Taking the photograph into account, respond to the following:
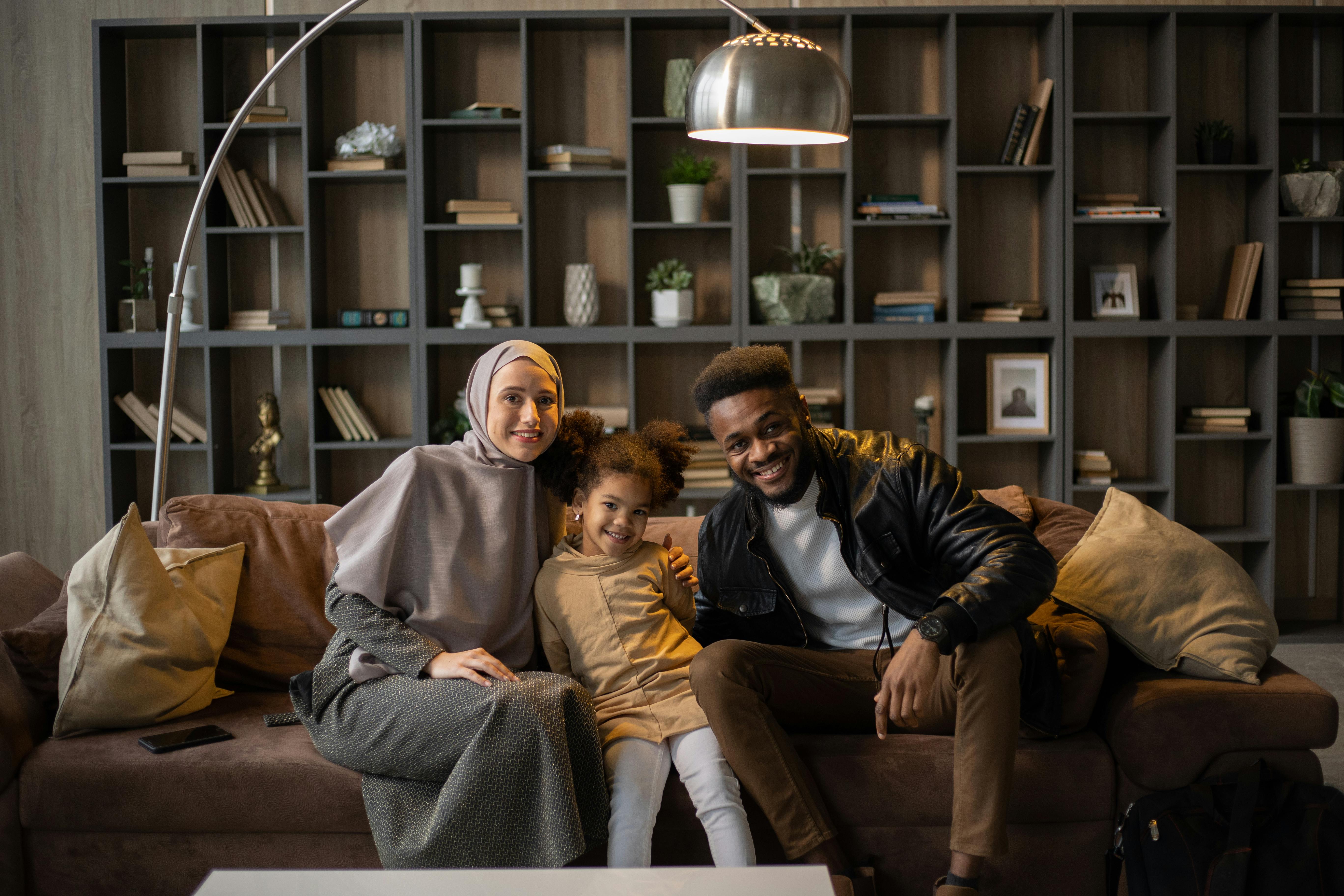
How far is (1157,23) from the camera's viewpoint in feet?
13.8

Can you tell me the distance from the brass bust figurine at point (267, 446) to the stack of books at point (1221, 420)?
3.77 metres

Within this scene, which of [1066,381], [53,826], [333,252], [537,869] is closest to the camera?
[537,869]

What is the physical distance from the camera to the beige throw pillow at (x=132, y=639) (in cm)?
204

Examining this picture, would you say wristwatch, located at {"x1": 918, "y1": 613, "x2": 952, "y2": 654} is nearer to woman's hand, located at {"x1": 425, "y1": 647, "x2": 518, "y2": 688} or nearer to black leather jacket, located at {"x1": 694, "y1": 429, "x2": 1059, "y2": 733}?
black leather jacket, located at {"x1": 694, "y1": 429, "x2": 1059, "y2": 733}

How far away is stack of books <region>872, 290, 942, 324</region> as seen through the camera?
4.18 m

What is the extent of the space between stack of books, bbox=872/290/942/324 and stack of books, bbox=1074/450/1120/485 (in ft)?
2.78

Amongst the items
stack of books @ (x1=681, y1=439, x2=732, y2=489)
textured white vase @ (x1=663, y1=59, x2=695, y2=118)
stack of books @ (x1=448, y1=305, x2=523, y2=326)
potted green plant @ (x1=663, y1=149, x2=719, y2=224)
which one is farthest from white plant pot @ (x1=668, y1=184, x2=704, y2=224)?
stack of books @ (x1=681, y1=439, x2=732, y2=489)

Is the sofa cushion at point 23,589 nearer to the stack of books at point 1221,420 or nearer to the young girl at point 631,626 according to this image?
the young girl at point 631,626

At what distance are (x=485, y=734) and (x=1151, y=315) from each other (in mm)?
3588

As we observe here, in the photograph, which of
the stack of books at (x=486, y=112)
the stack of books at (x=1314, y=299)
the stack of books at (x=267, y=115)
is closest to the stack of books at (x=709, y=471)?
the stack of books at (x=486, y=112)

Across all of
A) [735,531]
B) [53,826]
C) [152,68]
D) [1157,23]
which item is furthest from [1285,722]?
[152,68]

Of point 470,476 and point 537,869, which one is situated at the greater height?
point 470,476

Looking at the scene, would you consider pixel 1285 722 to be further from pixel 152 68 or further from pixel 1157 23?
pixel 152 68

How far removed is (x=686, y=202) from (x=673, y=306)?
420 millimetres
